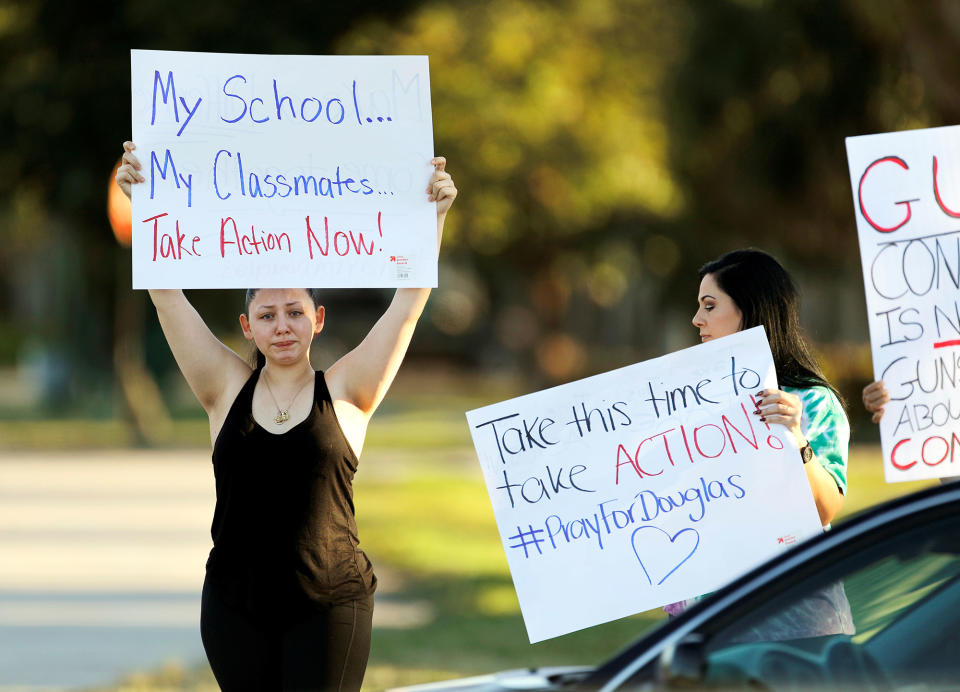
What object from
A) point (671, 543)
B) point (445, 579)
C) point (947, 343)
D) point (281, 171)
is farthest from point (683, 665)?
point (445, 579)

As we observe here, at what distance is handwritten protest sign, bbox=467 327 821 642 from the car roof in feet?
1.83

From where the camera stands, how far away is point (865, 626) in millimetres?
3172

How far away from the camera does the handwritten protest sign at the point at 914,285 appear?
3.60 m

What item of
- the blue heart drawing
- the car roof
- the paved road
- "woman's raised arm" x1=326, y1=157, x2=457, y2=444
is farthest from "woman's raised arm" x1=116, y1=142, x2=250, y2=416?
the paved road

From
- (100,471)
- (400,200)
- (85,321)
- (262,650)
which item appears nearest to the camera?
(262,650)

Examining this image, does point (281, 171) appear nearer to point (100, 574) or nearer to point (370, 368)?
point (370, 368)

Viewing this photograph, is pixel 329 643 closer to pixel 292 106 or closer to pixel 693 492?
pixel 693 492

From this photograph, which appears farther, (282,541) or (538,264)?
(538,264)

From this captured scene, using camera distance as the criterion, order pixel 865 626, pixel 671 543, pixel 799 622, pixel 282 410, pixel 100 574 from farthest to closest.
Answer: pixel 100 574
pixel 282 410
pixel 671 543
pixel 865 626
pixel 799 622

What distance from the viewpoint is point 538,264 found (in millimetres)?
29469

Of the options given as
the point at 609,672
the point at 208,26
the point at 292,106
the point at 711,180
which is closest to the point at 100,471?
the point at 208,26

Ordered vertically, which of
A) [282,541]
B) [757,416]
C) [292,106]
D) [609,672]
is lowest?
[609,672]

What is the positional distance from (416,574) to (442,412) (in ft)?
55.4

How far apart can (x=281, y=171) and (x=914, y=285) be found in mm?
1850
